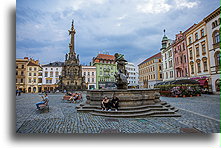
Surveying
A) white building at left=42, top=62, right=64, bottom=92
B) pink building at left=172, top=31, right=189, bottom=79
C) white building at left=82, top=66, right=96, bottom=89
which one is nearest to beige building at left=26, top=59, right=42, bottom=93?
white building at left=42, top=62, right=64, bottom=92

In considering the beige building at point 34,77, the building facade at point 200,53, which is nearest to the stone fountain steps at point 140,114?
the building facade at point 200,53

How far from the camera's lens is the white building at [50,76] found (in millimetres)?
50312

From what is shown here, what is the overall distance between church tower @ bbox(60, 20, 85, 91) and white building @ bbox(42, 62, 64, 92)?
14516 mm

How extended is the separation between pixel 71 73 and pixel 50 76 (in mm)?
17968

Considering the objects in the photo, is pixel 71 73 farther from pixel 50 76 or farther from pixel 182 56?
pixel 182 56

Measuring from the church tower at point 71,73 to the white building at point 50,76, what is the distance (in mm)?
14516

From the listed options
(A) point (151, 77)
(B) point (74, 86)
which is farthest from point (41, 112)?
(A) point (151, 77)

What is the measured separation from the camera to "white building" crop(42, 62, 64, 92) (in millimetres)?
50312

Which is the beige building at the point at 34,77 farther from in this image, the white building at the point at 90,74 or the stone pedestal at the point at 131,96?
the stone pedestal at the point at 131,96

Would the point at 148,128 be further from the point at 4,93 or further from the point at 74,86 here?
the point at 74,86

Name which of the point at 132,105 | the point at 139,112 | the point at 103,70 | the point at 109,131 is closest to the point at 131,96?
the point at 132,105

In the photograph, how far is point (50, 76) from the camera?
5188 centimetres

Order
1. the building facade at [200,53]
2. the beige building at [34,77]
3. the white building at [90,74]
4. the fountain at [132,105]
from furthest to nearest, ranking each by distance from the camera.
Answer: the white building at [90,74], the beige building at [34,77], the building facade at [200,53], the fountain at [132,105]

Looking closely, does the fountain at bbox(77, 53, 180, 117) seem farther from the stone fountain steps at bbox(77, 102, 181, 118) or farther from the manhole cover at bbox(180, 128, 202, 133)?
the manhole cover at bbox(180, 128, 202, 133)
